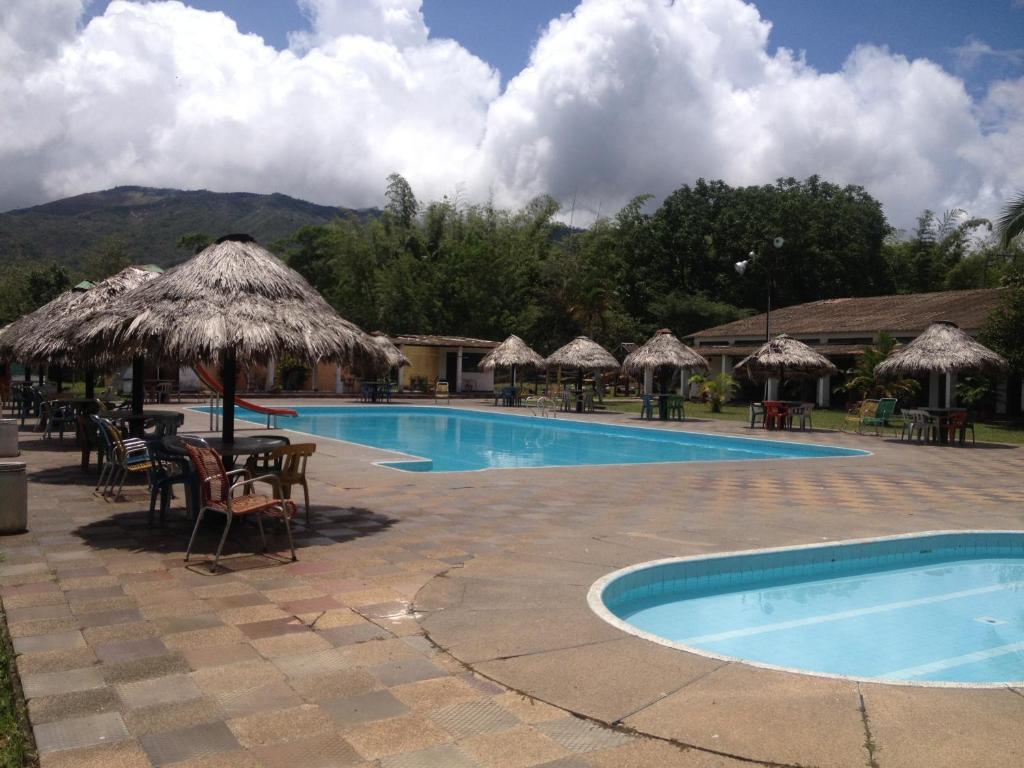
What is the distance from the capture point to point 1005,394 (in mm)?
24250

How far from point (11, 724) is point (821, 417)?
2423 centimetres

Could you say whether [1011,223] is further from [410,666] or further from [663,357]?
[410,666]

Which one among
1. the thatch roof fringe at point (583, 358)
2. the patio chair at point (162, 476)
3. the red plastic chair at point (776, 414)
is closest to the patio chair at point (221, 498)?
the patio chair at point (162, 476)

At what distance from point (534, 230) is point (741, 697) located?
138 ft

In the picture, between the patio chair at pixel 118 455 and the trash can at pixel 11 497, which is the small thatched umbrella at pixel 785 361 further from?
the trash can at pixel 11 497

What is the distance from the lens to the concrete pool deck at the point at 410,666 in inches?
113

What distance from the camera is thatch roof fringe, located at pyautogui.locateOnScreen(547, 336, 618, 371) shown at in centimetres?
2597

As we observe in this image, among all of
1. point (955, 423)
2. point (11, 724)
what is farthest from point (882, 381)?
point (11, 724)

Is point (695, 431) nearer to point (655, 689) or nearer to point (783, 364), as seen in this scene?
point (783, 364)

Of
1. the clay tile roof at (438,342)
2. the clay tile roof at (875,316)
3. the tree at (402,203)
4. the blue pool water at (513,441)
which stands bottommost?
the blue pool water at (513,441)

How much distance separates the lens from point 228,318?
6.32 m

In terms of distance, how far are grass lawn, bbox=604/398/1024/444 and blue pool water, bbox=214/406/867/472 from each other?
4.65 metres

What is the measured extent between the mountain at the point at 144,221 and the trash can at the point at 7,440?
59.1 metres

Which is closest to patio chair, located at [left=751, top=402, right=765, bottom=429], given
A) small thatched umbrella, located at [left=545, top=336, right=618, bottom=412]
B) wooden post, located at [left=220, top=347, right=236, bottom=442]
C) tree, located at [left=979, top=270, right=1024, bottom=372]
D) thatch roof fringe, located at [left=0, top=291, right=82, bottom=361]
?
small thatched umbrella, located at [left=545, top=336, right=618, bottom=412]
